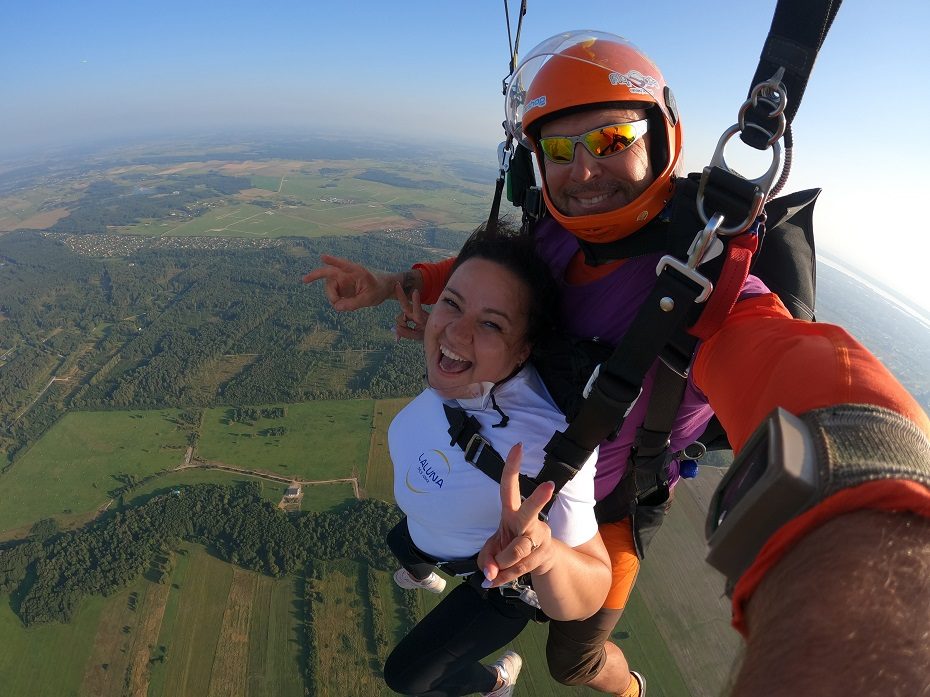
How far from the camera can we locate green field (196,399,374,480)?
29219 millimetres

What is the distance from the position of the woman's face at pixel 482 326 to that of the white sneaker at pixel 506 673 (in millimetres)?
2981

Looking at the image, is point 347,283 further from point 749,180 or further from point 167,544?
point 167,544

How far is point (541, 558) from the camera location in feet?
3.77

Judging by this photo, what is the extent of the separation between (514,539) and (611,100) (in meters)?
1.45

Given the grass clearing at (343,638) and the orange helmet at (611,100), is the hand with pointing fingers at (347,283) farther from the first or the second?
the grass clearing at (343,638)

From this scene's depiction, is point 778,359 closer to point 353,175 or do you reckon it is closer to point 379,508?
point 379,508

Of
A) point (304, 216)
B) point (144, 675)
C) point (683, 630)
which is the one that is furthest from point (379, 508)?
point (304, 216)

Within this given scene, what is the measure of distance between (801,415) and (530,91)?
58.2 inches

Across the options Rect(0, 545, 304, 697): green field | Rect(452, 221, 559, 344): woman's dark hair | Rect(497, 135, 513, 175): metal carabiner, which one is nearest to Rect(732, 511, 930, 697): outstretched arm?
Rect(452, 221, 559, 344): woman's dark hair

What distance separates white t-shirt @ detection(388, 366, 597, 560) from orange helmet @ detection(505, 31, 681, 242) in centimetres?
66

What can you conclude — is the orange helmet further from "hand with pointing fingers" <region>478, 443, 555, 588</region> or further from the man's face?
"hand with pointing fingers" <region>478, 443, 555, 588</region>

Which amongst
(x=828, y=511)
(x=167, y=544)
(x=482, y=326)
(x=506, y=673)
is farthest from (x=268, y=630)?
(x=828, y=511)

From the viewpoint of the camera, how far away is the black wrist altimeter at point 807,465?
0.63 metres

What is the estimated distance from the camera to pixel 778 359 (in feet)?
3.12
